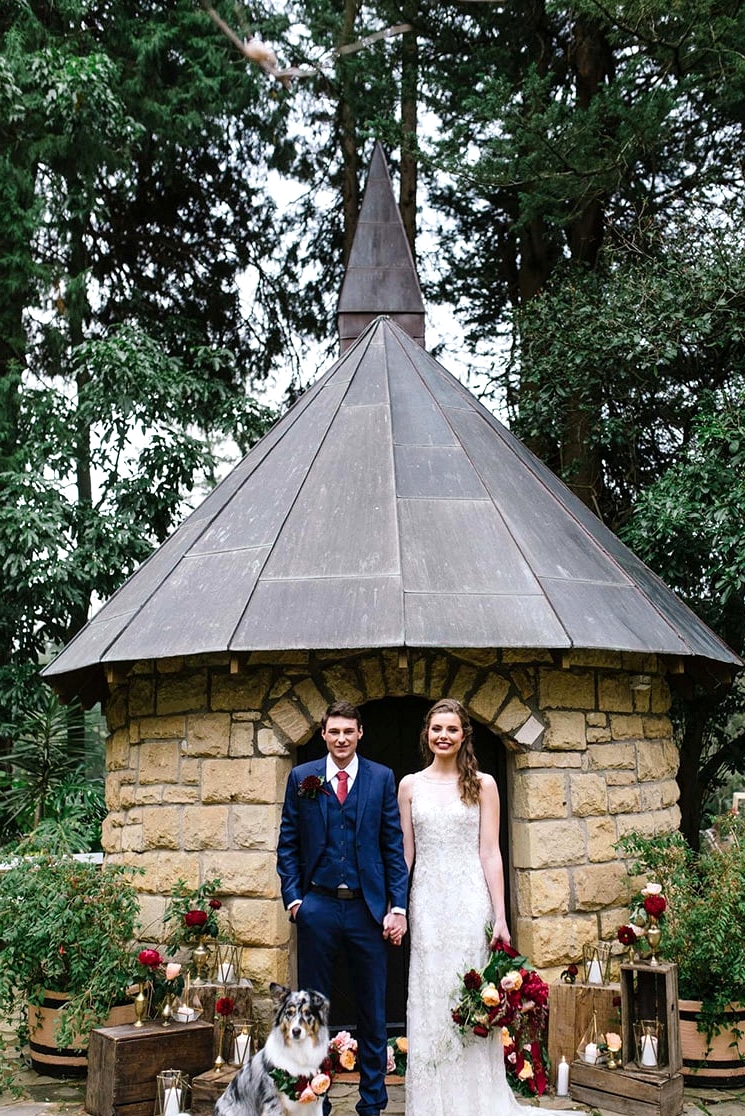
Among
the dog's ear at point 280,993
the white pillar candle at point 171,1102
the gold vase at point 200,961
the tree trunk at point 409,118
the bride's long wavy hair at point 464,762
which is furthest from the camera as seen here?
the tree trunk at point 409,118

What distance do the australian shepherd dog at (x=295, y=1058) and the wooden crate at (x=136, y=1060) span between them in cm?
124

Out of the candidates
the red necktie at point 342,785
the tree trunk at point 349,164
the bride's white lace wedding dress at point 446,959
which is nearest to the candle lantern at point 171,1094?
the bride's white lace wedding dress at point 446,959

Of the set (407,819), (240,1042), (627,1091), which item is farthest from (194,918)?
(627,1091)

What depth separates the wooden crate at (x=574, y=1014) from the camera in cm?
541

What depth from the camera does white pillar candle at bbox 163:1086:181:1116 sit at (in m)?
4.82

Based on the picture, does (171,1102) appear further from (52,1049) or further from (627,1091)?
(627,1091)

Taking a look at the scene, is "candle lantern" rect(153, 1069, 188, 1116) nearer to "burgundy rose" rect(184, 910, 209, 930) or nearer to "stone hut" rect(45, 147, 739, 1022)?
"burgundy rose" rect(184, 910, 209, 930)

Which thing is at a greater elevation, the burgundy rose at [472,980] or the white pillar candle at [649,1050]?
the burgundy rose at [472,980]

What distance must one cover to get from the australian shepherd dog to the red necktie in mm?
797

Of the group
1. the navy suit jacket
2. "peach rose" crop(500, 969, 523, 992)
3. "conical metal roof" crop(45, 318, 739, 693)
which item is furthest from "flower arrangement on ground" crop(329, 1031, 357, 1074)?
"conical metal roof" crop(45, 318, 739, 693)

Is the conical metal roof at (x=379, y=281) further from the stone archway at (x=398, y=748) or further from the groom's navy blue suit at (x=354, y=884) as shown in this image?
the groom's navy blue suit at (x=354, y=884)

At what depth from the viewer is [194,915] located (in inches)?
214

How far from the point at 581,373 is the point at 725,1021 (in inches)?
261

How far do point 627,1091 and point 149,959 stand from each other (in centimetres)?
233
